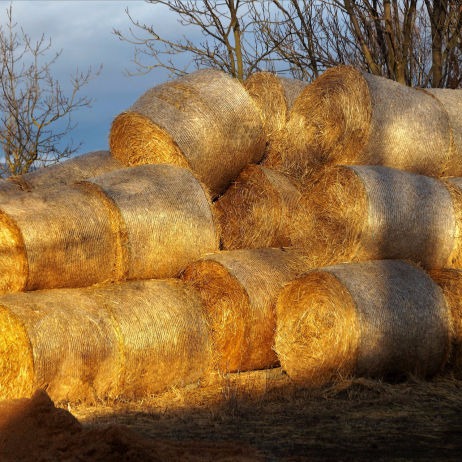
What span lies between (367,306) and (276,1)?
11106 mm

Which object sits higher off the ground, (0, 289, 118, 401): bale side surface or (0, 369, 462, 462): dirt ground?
(0, 289, 118, 401): bale side surface

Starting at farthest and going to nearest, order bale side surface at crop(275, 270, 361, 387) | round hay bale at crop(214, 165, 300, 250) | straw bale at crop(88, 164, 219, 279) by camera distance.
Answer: round hay bale at crop(214, 165, 300, 250) → straw bale at crop(88, 164, 219, 279) → bale side surface at crop(275, 270, 361, 387)

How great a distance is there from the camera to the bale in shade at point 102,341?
6.20 metres

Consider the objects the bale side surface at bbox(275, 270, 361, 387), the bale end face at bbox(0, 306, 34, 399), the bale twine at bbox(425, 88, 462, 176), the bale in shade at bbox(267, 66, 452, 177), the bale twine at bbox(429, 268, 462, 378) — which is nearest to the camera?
the bale end face at bbox(0, 306, 34, 399)

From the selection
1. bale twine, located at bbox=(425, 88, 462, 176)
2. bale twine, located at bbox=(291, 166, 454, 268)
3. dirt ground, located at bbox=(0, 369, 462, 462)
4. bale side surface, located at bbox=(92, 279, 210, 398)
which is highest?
bale twine, located at bbox=(425, 88, 462, 176)

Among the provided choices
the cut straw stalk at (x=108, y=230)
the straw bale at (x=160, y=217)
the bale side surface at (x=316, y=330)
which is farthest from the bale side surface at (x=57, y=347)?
the bale side surface at (x=316, y=330)

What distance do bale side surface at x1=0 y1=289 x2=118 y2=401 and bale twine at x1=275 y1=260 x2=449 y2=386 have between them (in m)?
1.50

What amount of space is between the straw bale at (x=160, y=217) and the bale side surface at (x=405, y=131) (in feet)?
4.87

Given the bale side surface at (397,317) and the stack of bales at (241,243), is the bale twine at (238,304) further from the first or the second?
the bale side surface at (397,317)

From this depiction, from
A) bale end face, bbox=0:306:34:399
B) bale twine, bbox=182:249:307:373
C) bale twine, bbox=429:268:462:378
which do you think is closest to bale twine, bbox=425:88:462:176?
bale twine, bbox=429:268:462:378

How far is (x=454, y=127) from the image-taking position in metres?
8.48

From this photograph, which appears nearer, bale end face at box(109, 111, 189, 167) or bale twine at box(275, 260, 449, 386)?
bale twine at box(275, 260, 449, 386)

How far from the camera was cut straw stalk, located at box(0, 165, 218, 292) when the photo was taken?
6.54 meters

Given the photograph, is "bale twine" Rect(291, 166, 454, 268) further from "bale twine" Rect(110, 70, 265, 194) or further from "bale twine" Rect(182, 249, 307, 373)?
"bale twine" Rect(110, 70, 265, 194)
